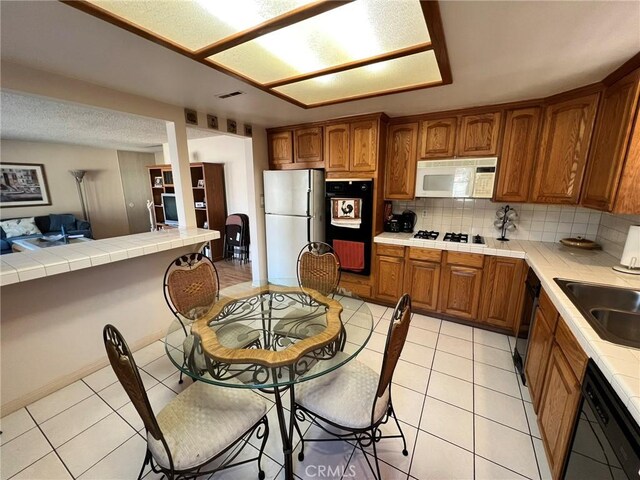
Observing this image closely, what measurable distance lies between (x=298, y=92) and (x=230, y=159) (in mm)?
3081

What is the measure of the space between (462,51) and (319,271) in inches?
69.8

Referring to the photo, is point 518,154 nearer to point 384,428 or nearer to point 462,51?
point 462,51

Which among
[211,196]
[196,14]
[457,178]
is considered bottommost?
[211,196]

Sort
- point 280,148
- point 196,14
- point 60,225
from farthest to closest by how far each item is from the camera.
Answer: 1. point 60,225
2. point 280,148
3. point 196,14

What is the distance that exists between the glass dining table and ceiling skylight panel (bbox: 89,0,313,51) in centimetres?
152

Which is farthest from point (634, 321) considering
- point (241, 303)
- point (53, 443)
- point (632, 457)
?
point (53, 443)

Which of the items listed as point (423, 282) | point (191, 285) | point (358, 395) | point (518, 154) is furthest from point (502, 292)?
point (191, 285)

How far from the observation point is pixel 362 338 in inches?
60.2

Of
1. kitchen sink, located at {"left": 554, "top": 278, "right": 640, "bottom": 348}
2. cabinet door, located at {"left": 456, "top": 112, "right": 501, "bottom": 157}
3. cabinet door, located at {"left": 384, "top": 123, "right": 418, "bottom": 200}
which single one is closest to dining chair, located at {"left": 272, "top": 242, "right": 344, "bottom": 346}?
cabinet door, located at {"left": 384, "top": 123, "right": 418, "bottom": 200}

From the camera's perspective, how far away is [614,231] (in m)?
2.21

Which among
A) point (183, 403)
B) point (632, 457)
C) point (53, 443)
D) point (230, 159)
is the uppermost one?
point (230, 159)

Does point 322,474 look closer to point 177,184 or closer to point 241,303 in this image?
point 241,303

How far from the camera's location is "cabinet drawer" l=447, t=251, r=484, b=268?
8.41ft

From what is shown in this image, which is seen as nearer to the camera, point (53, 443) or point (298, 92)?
point (53, 443)
